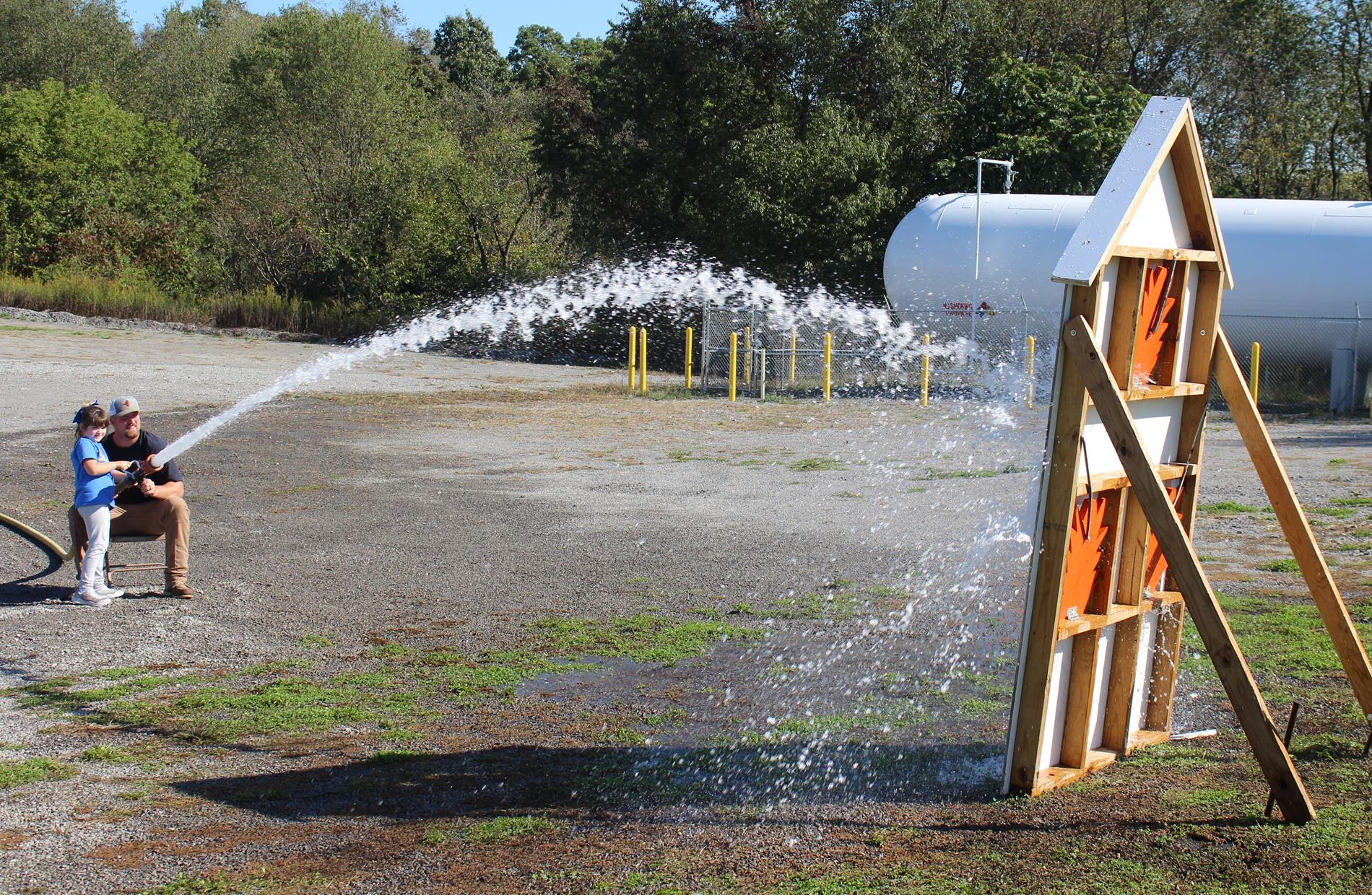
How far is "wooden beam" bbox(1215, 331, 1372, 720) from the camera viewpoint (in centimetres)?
513

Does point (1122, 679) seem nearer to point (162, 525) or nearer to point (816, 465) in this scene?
point (162, 525)

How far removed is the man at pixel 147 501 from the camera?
801 centimetres

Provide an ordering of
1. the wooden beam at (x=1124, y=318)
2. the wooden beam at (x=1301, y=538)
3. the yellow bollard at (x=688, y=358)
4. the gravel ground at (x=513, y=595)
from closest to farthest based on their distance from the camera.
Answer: the gravel ground at (x=513, y=595), the wooden beam at (x=1124, y=318), the wooden beam at (x=1301, y=538), the yellow bollard at (x=688, y=358)

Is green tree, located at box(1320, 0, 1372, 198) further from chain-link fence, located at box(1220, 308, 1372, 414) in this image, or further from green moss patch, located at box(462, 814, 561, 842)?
green moss patch, located at box(462, 814, 561, 842)

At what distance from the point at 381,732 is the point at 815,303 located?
84.8 feet

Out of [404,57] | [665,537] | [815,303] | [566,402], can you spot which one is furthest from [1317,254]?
[404,57]

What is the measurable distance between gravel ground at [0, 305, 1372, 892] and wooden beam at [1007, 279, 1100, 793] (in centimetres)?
55

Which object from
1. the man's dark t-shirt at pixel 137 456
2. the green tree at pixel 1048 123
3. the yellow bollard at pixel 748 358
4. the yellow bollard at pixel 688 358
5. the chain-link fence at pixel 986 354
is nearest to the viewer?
the man's dark t-shirt at pixel 137 456

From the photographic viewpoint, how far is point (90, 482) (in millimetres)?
7738

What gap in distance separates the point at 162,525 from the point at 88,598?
687 millimetres

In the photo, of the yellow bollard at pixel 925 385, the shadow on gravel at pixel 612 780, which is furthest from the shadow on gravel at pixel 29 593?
the yellow bollard at pixel 925 385

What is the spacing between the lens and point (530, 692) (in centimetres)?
614

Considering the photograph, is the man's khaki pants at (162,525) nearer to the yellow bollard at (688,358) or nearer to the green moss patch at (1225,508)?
the green moss patch at (1225,508)

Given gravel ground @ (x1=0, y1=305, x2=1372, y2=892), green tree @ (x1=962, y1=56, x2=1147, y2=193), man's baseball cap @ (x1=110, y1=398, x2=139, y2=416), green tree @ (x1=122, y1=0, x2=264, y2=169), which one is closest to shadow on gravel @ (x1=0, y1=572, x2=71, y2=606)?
gravel ground @ (x1=0, y1=305, x2=1372, y2=892)
